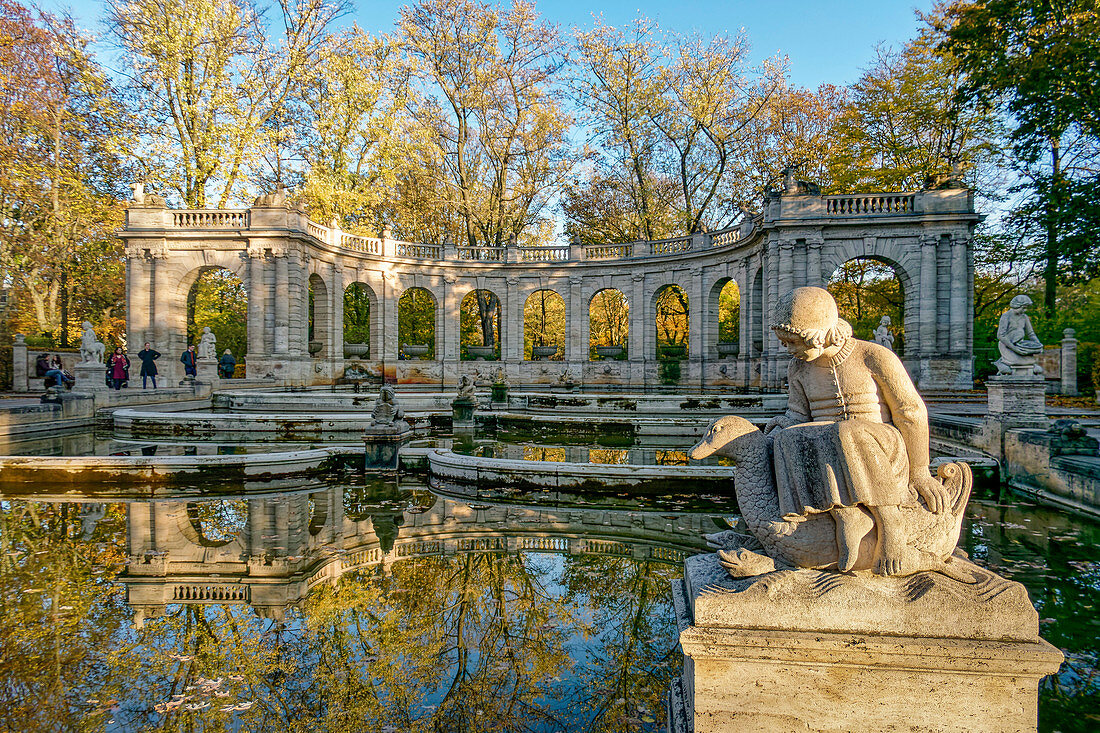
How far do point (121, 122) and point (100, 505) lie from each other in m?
25.6

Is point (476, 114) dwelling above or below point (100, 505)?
above

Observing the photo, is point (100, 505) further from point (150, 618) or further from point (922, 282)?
point (922, 282)

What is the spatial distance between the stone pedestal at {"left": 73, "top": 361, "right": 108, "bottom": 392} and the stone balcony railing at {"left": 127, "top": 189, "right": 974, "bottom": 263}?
7870mm

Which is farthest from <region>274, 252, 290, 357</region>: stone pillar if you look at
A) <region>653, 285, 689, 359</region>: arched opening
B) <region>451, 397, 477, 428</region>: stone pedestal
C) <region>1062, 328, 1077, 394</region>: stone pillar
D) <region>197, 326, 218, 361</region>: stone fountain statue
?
<region>1062, 328, 1077, 394</region>: stone pillar

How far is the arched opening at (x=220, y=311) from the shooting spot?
30.8m

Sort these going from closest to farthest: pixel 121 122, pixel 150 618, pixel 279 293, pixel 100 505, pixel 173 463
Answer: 1. pixel 150 618
2. pixel 100 505
3. pixel 173 463
4. pixel 279 293
5. pixel 121 122

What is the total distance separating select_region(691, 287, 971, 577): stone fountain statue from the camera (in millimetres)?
2328

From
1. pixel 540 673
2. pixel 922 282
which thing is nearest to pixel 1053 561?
pixel 540 673

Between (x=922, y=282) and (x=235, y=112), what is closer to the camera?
(x=922, y=282)

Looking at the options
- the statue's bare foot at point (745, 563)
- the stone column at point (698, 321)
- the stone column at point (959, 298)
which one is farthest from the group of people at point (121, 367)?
the stone column at point (959, 298)

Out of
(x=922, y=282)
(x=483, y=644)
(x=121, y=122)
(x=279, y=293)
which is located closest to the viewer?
(x=483, y=644)

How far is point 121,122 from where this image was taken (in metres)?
24.8

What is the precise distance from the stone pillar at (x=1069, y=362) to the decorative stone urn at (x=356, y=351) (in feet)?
89.3

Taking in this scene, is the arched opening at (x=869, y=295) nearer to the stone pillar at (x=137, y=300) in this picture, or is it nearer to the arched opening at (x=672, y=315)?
the arched opening at (x=672, y=315)
